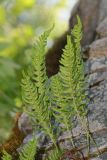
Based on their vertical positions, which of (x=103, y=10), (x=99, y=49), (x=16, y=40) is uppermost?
(x=16, y=40)

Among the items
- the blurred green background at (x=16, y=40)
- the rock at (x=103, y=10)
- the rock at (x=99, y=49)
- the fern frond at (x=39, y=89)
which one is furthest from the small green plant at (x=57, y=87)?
the rock at (x=103, y=10)

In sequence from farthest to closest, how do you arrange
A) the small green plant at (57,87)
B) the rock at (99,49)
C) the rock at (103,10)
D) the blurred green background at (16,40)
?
the blurred green background at (16,40)
the rock at (103,10)
the rock at (99,49)
the small green plant at (57,87)

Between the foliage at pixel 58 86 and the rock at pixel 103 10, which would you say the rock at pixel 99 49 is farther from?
the rock at pixel 103 10

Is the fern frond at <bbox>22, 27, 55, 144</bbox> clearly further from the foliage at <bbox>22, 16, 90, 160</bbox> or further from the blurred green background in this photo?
the blurred green background

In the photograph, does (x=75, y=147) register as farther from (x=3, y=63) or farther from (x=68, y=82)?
(x=3, y=63)

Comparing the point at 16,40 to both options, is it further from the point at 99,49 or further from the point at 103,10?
the point at 99,49

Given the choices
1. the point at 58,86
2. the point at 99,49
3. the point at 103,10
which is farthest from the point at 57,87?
the point at 103,10

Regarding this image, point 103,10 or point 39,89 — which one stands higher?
point 103,10

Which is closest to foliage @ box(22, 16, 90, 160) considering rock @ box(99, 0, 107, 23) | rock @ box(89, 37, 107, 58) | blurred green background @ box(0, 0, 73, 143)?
rock @ box(89, 37, 107, 58)
